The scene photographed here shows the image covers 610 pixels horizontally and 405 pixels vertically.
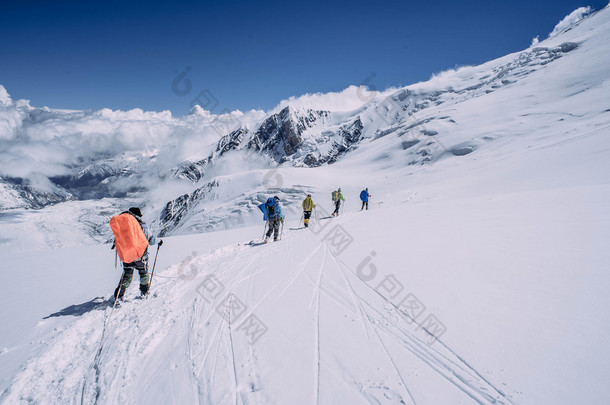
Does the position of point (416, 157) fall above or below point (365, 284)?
above

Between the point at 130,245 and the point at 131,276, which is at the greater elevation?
the point at 130,245

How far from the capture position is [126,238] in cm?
572

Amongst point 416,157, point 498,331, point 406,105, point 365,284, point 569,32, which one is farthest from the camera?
point 406,105

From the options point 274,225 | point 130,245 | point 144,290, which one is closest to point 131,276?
point 144,290

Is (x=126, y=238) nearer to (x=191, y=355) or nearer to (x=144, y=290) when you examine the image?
(x=144, y=290)

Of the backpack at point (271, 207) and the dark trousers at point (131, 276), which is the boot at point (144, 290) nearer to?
the dark trousers at point (131, 276)

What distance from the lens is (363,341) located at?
378 centimetres

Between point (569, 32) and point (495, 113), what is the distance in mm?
118730

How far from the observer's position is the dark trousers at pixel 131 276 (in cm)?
591

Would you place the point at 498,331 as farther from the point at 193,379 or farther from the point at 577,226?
the point at 577,226

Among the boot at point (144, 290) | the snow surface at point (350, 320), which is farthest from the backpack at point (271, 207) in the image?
the boot at point (144, 290)

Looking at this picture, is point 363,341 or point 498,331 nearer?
point 498,331

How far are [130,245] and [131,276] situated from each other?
31.6 inches

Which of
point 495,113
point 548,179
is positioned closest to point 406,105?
point 495,113
